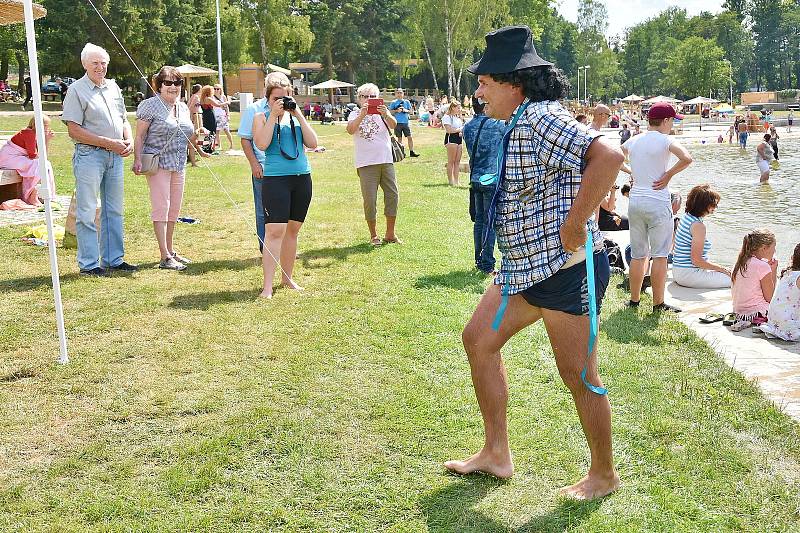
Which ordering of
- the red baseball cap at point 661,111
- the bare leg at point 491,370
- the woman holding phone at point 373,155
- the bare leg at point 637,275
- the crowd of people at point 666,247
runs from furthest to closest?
the woman holding phone at point 373,155, the bare leg at point 637,275, the red baseball cap at point 661,111, the crowd of people at point 666,247, the bare leg at point 491,370

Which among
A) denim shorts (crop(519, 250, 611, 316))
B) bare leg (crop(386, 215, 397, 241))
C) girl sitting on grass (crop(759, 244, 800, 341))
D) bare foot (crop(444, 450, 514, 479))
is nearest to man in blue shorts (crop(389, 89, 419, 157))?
bare leg (crop(386, 215, 397, 241))

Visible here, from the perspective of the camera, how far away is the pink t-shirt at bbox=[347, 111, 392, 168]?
8836 mm

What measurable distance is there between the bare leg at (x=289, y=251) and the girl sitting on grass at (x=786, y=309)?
12.8 ft

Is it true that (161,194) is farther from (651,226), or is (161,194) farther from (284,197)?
(651,226)

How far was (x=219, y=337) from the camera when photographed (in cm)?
569

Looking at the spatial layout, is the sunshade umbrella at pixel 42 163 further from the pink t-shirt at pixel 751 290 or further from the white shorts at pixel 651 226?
the pink t-shirt at pixel 751 290

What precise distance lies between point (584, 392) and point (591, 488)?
0.47 meters

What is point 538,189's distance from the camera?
10.7ft

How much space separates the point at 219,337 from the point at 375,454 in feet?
7.13

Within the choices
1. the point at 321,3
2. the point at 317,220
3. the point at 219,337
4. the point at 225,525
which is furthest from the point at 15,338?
the point at 321,3

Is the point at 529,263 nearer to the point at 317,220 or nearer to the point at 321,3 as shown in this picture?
the point at 317,220

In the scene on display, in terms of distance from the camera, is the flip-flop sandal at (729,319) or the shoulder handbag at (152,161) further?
the shoulder handbag at (152,161)

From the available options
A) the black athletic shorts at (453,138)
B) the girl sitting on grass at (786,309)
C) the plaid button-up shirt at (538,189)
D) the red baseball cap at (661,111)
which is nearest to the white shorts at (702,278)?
the girl sitting on grass at (786,309)

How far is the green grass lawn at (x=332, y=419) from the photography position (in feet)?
11.2
